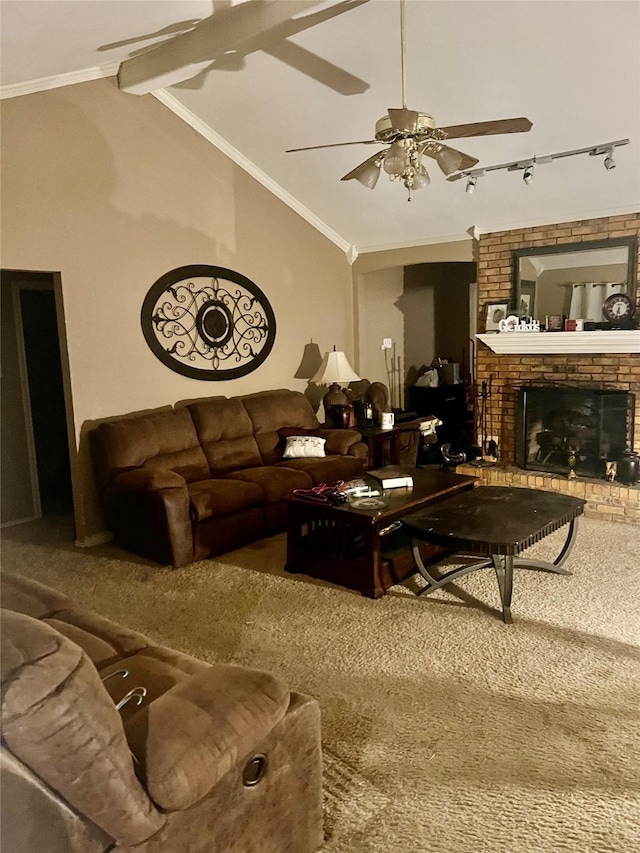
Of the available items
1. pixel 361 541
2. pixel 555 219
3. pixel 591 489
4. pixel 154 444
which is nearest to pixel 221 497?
pixel 154 444

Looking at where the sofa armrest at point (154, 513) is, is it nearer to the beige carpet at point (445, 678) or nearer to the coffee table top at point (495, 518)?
the beige carpet at point (445, 678)

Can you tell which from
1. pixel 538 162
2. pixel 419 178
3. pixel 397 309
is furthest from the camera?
pixel 397 309

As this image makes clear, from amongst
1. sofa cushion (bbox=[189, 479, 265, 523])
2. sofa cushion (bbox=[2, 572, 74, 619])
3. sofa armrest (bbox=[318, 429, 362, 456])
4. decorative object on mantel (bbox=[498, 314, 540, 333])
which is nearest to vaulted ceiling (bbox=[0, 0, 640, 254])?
decorative object on mantel (bbox=[498, 314, 540, 333])

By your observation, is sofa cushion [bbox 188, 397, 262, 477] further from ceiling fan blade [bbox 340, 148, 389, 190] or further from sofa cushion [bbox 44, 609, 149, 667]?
sofa cushion [bbox 44, 609, 149, 667]

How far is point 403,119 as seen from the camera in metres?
2.74

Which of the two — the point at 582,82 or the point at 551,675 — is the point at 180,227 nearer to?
the point at 582,82

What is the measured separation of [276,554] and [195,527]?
1.91ft

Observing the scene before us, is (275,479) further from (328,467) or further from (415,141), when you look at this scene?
(415,141)

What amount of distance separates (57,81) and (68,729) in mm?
4355

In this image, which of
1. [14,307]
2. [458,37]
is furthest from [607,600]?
[14,307]

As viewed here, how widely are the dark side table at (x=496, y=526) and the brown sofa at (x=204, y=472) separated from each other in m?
A: 1.33

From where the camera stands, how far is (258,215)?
5.80 metres

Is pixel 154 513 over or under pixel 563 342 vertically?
under

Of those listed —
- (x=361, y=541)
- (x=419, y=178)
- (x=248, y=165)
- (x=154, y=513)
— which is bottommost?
(x=361, y=541)
